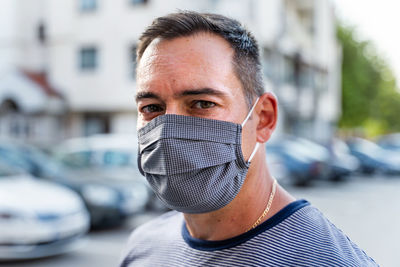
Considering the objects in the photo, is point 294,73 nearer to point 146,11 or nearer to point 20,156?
point 146,11

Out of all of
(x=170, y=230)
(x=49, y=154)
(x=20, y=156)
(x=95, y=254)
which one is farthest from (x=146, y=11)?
(x=170, y=230)

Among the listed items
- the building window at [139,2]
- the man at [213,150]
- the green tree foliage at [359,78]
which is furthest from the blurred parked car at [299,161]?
the green tree foliage at [359,78]

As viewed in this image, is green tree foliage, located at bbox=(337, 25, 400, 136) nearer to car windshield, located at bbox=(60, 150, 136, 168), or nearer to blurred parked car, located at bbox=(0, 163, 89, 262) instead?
car windshield, located at bbox=(60, 150, 136, 168)

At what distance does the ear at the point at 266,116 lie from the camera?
5.85 feet

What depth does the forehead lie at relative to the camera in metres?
1.57

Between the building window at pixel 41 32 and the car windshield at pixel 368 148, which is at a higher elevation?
the building window at pixel 41 32

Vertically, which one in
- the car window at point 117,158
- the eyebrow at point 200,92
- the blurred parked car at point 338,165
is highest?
the eyebrow at point 200,92

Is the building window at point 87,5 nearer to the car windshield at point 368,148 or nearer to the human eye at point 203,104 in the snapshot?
the car windshield at point 368,148

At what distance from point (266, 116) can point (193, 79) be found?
38cm

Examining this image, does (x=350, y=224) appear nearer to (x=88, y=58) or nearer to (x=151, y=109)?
(x=151, y=109)

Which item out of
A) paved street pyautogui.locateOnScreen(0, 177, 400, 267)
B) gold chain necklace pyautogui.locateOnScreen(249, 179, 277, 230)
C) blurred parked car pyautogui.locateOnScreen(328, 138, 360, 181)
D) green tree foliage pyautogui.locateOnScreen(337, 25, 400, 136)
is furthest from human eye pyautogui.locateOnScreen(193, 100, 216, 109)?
green tree foliage pyautogui.locateOnScreen(337, 25, 400, 136)

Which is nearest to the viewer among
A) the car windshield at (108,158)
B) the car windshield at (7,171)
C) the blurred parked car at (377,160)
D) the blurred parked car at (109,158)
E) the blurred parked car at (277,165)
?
the car windshield at (7,171)

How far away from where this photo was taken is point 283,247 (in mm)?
1487

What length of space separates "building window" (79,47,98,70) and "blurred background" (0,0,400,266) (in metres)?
0.05
